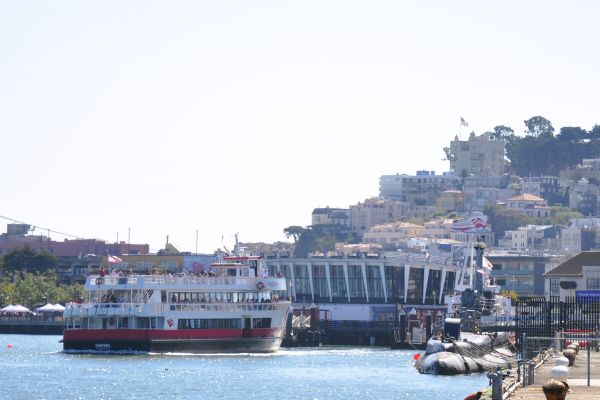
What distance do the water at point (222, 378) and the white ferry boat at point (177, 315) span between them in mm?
1500

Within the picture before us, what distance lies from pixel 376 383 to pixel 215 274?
1219 inches

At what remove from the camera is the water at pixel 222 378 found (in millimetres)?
68000

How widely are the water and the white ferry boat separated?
4.92ft

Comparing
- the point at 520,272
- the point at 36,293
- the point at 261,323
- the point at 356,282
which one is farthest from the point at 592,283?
the point at 520,272

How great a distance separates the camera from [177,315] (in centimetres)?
9856

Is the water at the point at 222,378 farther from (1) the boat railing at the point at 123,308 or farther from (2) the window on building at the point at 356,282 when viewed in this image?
(2) the window on building at the point at 356,282

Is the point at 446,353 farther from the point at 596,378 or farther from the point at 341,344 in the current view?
the point at 341,344

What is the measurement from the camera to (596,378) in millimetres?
45938

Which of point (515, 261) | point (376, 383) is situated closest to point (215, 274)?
point (376, 383)

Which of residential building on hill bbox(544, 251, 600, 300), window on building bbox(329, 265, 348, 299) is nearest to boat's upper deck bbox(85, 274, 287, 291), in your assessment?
residential building on hill bbox(544, 251, 600, 300)

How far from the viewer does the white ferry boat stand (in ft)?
320

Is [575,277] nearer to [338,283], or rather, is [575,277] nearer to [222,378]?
[222,378]

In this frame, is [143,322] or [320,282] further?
[320,282]

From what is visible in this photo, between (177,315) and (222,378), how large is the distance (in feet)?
70.0
